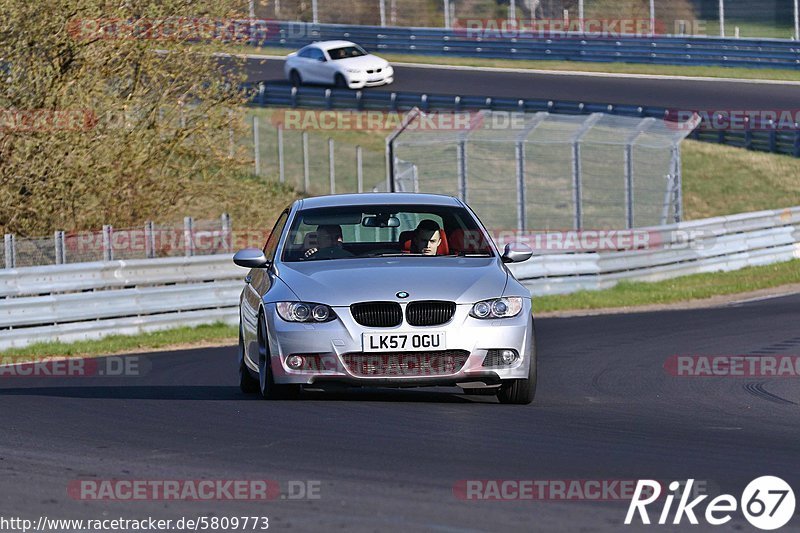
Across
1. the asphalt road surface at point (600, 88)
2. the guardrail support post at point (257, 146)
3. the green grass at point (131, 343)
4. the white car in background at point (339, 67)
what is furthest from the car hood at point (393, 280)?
the white car in background at point (339, 67)

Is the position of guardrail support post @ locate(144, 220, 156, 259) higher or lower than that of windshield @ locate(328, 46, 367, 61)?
lower

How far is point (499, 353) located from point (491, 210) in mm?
21128

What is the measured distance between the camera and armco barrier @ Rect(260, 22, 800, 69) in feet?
148

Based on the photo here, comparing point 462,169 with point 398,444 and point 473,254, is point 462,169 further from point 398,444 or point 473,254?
point 398,444

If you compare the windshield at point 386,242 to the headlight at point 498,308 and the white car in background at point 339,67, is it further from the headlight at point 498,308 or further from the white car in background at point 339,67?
the white car in background at point 339,67

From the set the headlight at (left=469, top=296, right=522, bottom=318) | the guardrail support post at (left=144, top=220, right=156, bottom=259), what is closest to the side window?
the headlight at (left=469, top=296, right=522, bottom=318)

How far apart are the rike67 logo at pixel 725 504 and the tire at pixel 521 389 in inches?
125

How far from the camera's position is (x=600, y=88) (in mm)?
44469

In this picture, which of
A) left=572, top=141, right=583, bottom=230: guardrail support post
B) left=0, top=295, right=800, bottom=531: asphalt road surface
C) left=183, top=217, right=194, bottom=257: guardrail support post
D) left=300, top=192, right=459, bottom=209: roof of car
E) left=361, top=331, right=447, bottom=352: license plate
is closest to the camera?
left=0, top=295, right=800, bottom=531: asphalt road surface

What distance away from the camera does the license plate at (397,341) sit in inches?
374

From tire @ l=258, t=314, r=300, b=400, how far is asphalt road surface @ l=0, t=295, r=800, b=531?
0.12m

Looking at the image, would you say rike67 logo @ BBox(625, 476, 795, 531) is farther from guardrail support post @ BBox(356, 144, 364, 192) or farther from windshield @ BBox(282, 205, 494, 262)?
A: guardrail support post @ BBox(356, 144, 364, 192)

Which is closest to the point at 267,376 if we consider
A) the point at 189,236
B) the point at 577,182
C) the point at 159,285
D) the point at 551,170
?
the point at 159,285

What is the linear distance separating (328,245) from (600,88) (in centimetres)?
3478
